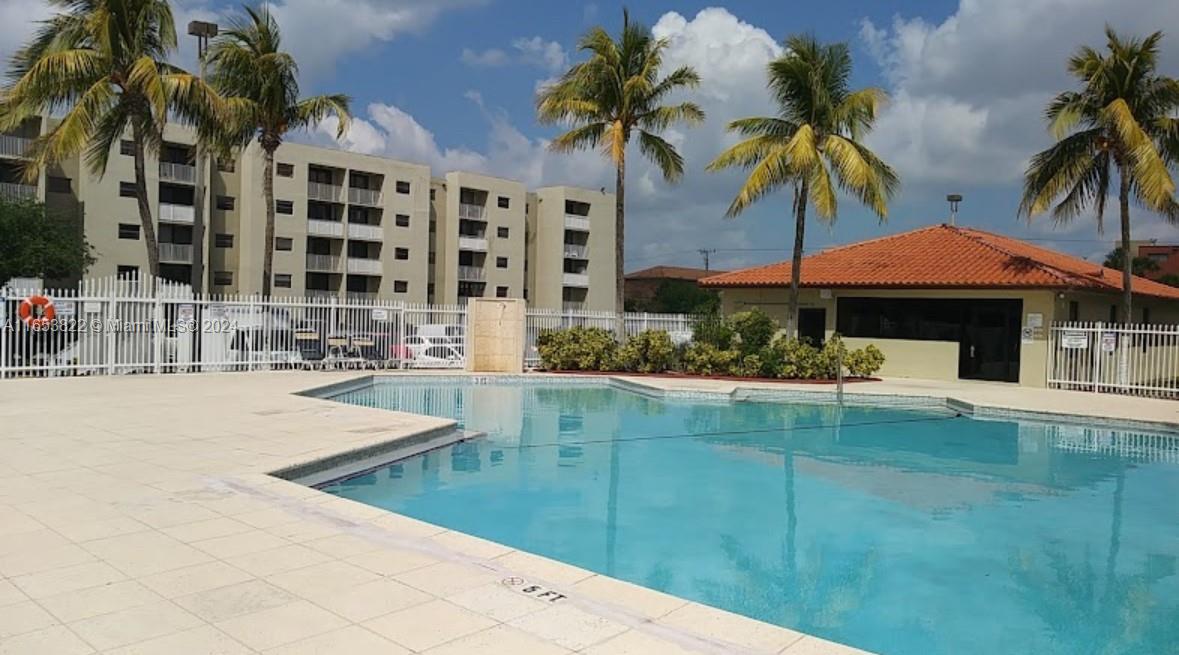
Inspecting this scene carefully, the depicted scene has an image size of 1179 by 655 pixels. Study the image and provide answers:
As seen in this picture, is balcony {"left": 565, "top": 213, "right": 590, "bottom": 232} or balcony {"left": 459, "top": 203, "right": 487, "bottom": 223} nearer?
balcony {"left": 459, "top": 203, "right": 487, "bottom": 223}

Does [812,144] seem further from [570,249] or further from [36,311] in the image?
[570,249]

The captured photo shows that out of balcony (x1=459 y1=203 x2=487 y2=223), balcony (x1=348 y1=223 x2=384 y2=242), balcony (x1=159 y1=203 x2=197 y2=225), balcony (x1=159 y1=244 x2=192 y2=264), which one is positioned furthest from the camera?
balcony (x1=459 y1=203 x2=487 y2=223)

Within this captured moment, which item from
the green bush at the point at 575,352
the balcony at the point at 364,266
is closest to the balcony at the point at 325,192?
the balcony at the point at 364,266

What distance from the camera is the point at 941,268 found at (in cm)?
2403

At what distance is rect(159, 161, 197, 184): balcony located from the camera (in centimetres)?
5028

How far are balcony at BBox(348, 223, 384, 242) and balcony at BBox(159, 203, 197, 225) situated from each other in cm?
1064

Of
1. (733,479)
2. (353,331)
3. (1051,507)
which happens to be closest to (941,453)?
(1051,507)

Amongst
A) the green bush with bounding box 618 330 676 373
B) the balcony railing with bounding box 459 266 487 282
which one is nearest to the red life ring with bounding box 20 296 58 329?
the green bush with bounding box 618 330 676 373

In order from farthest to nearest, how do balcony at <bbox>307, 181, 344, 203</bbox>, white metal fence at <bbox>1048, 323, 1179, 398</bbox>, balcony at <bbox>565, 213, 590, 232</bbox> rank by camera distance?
1. balcony at <bbox>565, 213, 590, 232</bbox>
2. balcony at <bbox>307, 181, 344, 203</bbox>
3. white metal fence at <bbox>1048, 323, 1179, 398</bbox>

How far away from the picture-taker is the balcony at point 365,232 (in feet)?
193

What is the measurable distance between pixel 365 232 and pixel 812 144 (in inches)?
1715

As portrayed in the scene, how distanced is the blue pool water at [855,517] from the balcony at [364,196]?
47.5 metres

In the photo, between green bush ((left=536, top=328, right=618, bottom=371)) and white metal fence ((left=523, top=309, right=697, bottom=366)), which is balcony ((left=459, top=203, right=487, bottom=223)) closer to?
white metal fence ((left=523, top=309, right=697, bottom=366))

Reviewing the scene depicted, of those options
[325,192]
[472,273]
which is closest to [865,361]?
[325,192]
